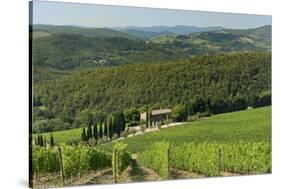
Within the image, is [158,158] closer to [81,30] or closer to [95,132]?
[95,132]

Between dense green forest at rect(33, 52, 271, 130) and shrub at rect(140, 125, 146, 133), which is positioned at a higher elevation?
dense green forest at rect(33, 52, 271, 130)

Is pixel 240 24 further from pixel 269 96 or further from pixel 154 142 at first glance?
pixel 154 142

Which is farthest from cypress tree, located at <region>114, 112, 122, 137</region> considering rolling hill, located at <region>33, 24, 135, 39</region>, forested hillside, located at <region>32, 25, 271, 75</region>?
rolling hill, located at <region>33, 24, 135, 39</region>

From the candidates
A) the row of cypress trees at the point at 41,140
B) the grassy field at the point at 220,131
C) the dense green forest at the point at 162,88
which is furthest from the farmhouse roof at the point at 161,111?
the row of cypress trees at the point at 41,140

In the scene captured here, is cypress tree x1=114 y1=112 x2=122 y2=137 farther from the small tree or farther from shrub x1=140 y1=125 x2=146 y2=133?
the small tree

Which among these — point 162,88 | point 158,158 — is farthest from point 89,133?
point 162,88

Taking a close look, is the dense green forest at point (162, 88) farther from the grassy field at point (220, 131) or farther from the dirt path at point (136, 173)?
the dirt path at point (136, 173)
